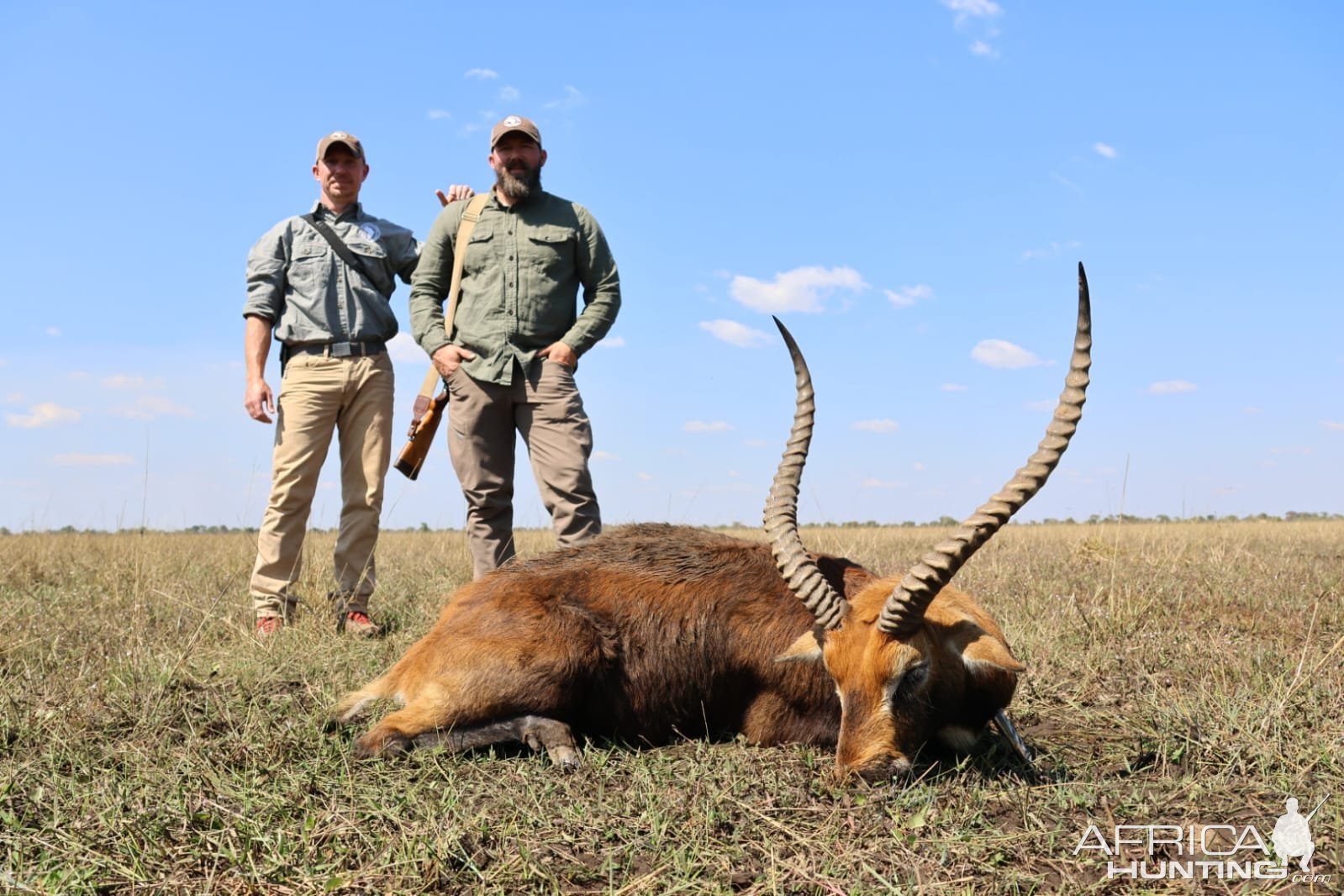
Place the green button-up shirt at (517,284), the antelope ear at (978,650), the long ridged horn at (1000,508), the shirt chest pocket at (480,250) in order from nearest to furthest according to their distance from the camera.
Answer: the long ridged horn at (1000,508), the antelope ear at (978,650), the green button-up shirt at (517,284), the shirt chest pocket at (480,250)

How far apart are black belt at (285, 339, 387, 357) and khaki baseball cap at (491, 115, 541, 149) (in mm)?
1848

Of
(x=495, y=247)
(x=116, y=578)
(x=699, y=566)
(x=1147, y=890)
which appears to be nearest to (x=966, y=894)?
(x=1147, y=890)

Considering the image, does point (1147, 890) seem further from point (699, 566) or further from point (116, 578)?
point (116, 578)

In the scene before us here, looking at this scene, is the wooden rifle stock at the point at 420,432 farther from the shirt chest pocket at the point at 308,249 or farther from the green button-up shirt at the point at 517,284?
the shirt chest pocket at the point at 308,249

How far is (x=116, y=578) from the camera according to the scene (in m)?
9.35

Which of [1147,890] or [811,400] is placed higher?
[811,400]

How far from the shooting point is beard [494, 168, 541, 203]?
7.09m

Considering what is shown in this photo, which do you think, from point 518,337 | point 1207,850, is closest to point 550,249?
point 518,337

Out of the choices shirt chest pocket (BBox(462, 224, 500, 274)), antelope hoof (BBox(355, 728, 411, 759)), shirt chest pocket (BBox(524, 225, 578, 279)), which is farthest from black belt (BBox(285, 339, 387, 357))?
antelope hoof (BBox(355, 728, 411, 759))

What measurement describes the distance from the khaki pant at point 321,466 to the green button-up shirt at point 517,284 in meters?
0.79

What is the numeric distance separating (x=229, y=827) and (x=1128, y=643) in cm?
525

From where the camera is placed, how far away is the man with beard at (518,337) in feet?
22.7

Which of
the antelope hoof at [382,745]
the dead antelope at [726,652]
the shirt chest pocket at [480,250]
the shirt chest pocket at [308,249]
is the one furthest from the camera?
the shirt chest pocket at [308,249]

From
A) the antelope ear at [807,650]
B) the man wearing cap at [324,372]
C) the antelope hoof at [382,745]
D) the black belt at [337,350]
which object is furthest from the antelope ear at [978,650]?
the black belt at [337,350]
